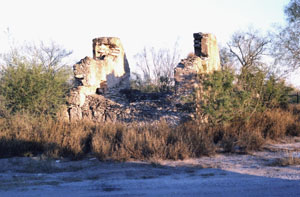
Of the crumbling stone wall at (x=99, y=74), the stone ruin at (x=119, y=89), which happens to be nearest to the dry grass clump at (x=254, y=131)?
the stone ruin at (x=119, y=89)

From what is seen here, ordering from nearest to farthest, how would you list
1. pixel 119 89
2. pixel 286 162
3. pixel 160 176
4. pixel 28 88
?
pixel 160 176 → pixel 286 162 → pixel 28 88 → pixel 119 89

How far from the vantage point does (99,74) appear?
15.0m

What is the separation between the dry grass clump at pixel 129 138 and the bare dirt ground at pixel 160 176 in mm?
374

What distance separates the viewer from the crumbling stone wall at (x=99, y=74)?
44.9 feet

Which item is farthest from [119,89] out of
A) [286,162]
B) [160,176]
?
[286,162]

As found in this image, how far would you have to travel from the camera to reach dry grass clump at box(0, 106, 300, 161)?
29.1 ft

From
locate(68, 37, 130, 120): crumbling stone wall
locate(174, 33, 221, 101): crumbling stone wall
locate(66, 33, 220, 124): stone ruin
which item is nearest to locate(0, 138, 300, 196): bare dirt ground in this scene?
locate(66, 33, 220, 124): stone ruin

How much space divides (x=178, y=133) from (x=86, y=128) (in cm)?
328

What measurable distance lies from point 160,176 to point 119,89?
31.6 ft

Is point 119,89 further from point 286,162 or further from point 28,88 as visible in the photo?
point 286,162

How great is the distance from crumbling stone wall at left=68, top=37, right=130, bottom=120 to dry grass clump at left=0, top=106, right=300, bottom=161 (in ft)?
6.12

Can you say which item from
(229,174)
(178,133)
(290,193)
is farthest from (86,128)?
(290,193)

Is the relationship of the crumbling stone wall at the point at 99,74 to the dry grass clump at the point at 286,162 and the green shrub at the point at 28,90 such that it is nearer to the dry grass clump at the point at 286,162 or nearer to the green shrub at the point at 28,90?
the green shrub at the point at 28,90

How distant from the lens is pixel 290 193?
566cm
